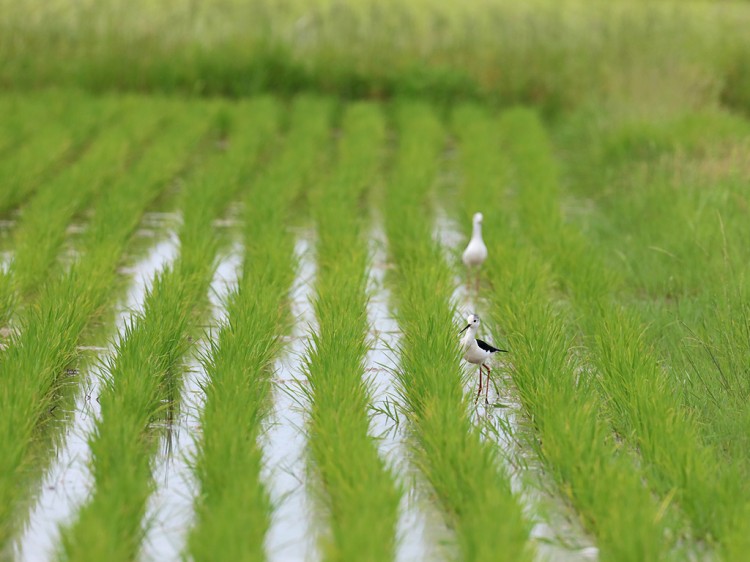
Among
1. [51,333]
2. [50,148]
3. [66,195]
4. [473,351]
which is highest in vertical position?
[50,148]

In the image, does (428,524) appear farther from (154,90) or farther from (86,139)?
(154,90)

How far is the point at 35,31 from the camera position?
10.9 m

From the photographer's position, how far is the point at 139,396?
3.89m

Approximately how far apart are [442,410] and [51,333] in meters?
1.48

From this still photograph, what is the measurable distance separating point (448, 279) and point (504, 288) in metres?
0.32

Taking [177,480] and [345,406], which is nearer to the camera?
[177,480]

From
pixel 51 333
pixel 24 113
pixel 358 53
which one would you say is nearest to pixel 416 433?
pixel 51 333

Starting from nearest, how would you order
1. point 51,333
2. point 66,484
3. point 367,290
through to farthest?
point 66,484, point 51,333, point 367,290

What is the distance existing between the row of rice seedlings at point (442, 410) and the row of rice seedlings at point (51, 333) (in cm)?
116

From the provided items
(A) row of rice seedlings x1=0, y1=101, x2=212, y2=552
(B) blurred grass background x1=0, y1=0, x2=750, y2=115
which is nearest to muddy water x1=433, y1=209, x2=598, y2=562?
(A) row of rice seedlings x1=0, y1=101, x2=212, y2=552

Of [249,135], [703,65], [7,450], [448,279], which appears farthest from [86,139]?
[7,450]

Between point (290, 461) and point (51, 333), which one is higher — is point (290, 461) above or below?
below

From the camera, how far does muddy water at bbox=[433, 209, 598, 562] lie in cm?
331

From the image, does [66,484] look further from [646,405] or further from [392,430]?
[646,405]
